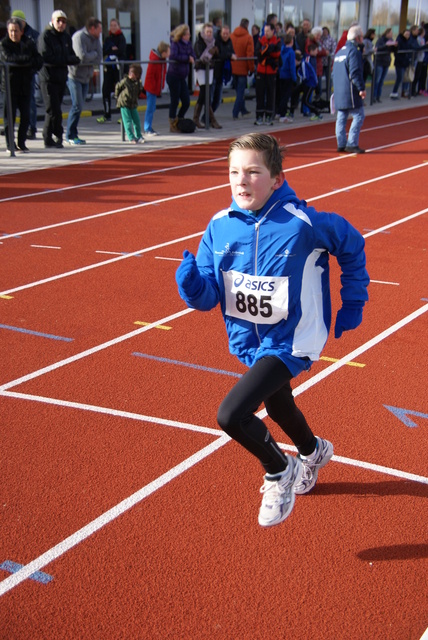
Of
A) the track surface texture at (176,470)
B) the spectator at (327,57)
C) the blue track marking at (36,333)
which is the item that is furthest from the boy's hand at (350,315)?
the spectator at (327,57)

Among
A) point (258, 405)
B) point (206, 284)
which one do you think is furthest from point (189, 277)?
point (258, 405)

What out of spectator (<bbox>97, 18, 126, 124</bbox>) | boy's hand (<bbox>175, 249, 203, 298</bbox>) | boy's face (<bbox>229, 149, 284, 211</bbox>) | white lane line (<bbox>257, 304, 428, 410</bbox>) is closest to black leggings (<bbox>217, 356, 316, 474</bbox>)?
boy's hand (<bbox>175, 249, 203, 298</bbox>)

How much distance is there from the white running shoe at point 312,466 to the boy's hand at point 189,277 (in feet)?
3.72

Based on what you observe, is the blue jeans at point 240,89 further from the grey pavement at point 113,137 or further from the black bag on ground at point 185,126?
the black bag on ground at point 185,126

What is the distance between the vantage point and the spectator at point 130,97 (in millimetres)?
15094

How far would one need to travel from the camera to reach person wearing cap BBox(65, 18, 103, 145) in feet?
49.3

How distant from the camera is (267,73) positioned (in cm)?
1822

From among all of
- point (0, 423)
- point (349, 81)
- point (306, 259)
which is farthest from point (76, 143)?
point (306, 259)

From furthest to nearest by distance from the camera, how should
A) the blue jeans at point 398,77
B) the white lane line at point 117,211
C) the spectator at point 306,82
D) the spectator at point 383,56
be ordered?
1. the blue jeans at point 398,77
2. the spectator at point 383,56
3. the spectator at point 306,82
4. the white lane line at point 117,211

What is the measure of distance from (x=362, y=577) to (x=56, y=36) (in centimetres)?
1292

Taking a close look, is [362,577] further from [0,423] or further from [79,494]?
[0,423]

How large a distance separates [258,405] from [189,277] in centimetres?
66

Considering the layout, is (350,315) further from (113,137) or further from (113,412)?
(113,137)

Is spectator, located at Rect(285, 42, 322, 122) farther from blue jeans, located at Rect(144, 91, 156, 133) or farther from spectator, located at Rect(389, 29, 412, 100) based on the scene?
spectator, located at Rect(389, 29, 412, 100)
